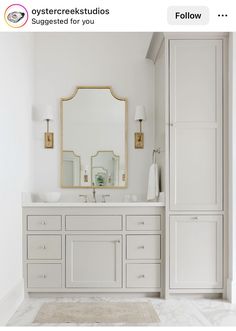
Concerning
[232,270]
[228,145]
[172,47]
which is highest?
[172,47]

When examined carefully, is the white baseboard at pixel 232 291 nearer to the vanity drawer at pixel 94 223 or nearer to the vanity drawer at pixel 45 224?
the vanity drawer at pixel 94 223

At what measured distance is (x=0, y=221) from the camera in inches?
138

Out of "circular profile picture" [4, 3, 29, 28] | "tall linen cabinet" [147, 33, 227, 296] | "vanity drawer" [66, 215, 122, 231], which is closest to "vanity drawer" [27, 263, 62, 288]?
"vanity drawer" [66, 215, 122, 231]

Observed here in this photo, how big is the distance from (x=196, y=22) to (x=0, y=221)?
204 cm

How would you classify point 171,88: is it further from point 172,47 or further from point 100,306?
point 100,306

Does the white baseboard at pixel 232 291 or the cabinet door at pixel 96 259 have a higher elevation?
the cabinet door at pixel 96 259

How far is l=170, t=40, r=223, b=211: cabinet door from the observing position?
430 centimetres

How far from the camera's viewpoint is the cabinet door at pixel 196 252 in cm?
429

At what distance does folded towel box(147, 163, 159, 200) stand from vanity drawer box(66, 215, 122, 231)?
412 millimetres

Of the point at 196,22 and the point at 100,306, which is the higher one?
the point at 196,22

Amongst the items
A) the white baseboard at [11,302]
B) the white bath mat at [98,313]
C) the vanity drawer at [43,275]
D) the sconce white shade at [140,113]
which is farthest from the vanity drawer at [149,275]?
the sconce white shade at [140,113]

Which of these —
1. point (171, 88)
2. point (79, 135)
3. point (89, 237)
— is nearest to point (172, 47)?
point (171, 88)

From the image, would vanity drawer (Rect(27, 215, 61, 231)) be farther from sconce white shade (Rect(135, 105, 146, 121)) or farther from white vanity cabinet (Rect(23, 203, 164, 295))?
sconce white shade (Rect(135, 105, 146, 121))

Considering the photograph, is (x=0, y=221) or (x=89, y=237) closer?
(x=0, y=221)
